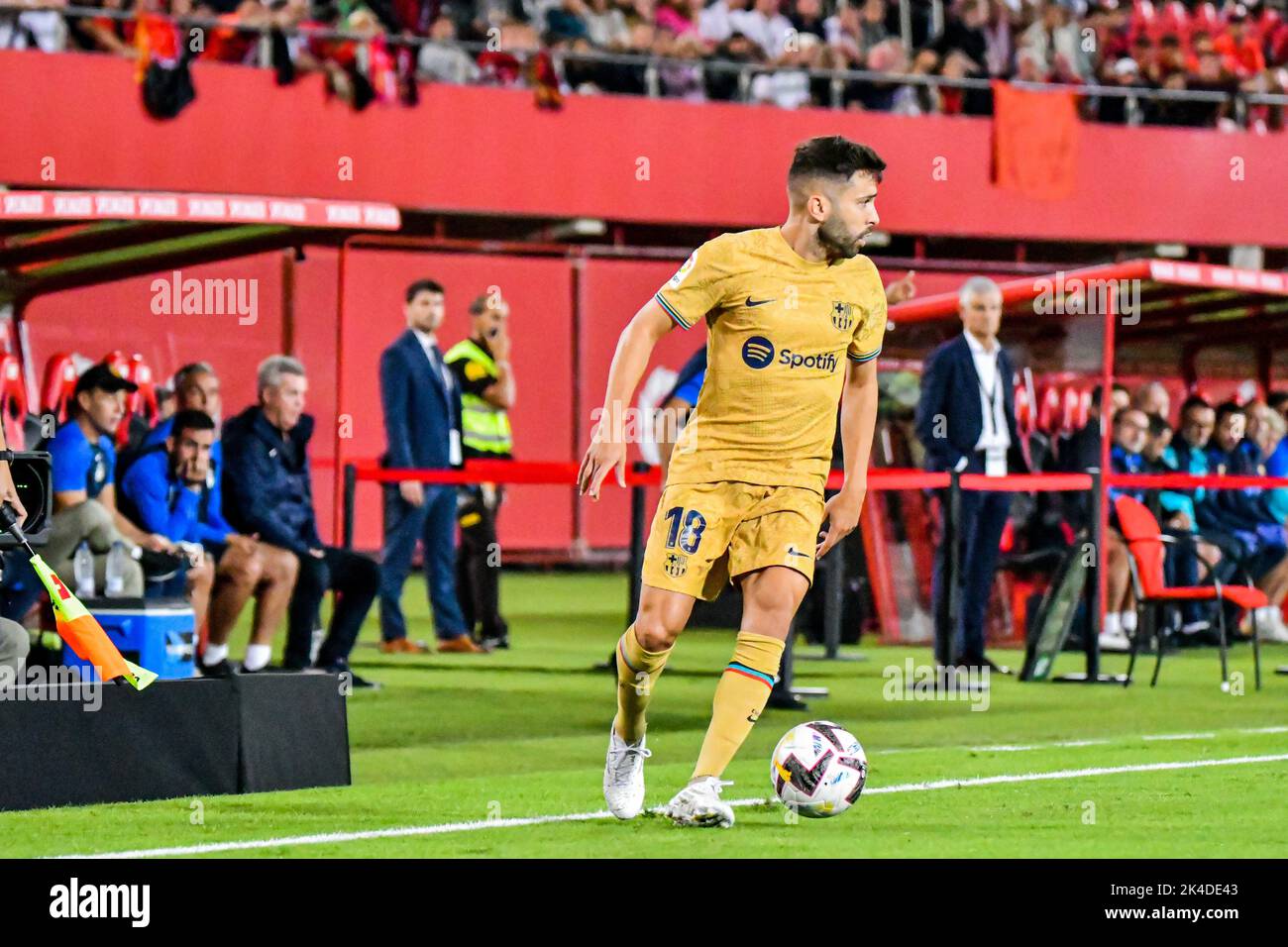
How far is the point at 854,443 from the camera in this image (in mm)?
7332

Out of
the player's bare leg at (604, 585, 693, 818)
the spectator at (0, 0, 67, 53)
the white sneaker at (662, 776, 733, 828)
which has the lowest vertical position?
the white sneaker at (662, 776, 733, 828)

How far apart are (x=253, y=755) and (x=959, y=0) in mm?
21011

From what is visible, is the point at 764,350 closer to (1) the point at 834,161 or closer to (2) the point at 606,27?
(1) the point at 834,161

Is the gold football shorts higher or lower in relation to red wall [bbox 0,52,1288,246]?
lower

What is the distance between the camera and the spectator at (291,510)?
12.1m

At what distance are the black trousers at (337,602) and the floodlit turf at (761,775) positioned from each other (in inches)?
18.6

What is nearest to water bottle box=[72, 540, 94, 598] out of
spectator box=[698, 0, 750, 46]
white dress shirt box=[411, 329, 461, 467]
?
white dress shirt box=[411, 329, 461, 467]

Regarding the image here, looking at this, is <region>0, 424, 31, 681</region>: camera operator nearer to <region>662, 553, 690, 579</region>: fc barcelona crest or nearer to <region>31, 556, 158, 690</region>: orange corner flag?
<region>31, 556, 158, 690</region>: orange corner flag

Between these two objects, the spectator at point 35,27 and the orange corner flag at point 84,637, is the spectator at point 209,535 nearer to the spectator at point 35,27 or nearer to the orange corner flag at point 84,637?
the orange corner flag at point 84,637

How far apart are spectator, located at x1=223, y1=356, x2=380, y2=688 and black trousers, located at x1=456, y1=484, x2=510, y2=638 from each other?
9.55 ft

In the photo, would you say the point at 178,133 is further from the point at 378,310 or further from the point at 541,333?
the point at 541,333

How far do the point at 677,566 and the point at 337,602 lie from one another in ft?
18.9

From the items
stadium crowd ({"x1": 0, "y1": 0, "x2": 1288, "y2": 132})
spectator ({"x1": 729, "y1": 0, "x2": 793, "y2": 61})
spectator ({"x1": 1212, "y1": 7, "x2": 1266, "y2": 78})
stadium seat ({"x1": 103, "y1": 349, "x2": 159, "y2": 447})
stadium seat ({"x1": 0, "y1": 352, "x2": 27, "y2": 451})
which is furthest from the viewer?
spectator ({"x1": 1212, "y1": 7, "x2": 1266, "y2": 78})

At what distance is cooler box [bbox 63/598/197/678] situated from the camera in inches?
406
